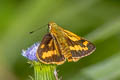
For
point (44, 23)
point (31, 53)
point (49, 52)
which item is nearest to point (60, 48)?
point (49, 52)

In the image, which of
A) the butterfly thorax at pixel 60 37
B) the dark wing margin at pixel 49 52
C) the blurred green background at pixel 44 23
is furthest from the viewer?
the blurred green background at pixel 44 23

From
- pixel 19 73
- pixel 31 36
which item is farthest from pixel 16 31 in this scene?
pixel 19 73

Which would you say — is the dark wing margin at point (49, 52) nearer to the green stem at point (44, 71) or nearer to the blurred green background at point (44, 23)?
the green stem at point (44, 71)

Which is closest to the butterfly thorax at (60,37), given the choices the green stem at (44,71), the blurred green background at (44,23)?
the green stem at (44,71)

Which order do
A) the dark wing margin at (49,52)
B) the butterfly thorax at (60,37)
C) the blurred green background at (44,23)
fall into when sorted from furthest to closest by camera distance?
the blurred green background at (44,23) < the butterfly thorax at (60,37) < the dark wing margin at (49,52)

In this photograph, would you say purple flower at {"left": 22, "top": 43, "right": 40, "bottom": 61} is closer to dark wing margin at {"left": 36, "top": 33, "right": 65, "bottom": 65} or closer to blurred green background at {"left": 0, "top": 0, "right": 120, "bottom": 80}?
dark wing margin at {"left": 36, "top": 33, "right": 65, "bottom": 65}

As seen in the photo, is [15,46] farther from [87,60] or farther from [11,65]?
[87,60]
